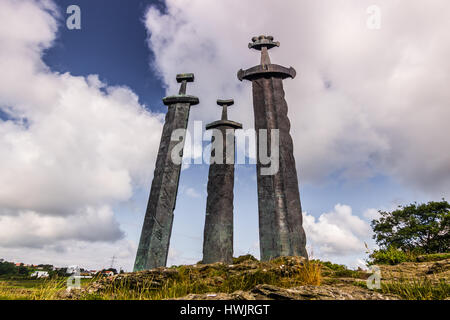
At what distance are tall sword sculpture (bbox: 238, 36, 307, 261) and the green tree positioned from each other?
30.4 feet

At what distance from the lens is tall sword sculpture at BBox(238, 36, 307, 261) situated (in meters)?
5.84

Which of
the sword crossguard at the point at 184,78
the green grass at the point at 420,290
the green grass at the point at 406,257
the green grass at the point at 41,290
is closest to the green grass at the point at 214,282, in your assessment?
the green grass at the point at 41,290

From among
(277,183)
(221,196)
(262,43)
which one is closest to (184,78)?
(262,43)

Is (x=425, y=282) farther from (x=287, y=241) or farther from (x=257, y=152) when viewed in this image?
(x=257, y=152)

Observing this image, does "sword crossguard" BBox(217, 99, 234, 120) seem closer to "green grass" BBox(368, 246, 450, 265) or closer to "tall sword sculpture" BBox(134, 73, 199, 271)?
"tall sword sculpture" BBox(134, 73, 199, 271)

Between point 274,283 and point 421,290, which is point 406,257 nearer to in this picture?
point 421,290

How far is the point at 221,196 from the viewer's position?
6.57 meters

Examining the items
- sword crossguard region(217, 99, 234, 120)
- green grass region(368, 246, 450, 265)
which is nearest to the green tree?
green grass region(368, 246, 450, 265)

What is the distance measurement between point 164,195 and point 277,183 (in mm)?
2685

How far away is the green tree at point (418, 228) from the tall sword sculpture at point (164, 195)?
11.4m

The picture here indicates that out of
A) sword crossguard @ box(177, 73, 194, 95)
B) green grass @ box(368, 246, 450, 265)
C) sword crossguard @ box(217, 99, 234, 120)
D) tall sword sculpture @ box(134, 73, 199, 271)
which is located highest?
sword crossguard @ box(177, 73, 194, 95)
